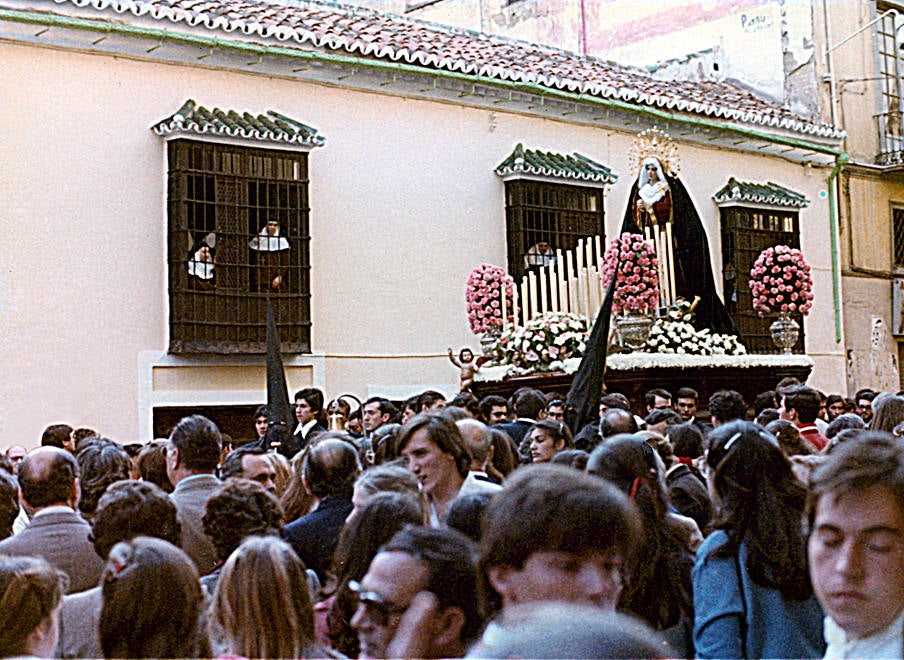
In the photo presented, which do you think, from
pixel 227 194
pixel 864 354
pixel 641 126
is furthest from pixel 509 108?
pixel 864 354

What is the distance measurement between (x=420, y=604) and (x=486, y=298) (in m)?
10.6

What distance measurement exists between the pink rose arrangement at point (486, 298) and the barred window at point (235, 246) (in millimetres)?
1802

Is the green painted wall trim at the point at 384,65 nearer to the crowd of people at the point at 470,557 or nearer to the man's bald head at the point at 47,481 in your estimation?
the crowd of people at the point at 470,557

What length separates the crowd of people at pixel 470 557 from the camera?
253cm

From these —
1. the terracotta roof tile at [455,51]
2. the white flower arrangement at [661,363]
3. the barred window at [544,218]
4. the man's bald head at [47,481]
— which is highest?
the terracotta roof tile at [455,51]

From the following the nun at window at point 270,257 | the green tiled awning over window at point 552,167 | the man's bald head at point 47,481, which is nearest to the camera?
the man's bald head at point 47,481

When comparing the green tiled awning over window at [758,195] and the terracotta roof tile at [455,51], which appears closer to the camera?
the terracotta roof tile at [455,51]

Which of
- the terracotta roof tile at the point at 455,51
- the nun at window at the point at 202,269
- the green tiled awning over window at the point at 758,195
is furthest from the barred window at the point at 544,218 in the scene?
the nun at window at the point at 202,269

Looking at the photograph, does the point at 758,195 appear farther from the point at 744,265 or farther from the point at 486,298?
the point at 486,298

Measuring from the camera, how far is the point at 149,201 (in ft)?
42.7

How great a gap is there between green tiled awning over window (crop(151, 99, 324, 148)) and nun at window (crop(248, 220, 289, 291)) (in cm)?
89

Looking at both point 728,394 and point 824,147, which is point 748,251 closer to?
point 824,147

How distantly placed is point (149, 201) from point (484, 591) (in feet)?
35.7

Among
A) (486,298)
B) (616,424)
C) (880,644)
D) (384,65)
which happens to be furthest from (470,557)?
(384,65)
